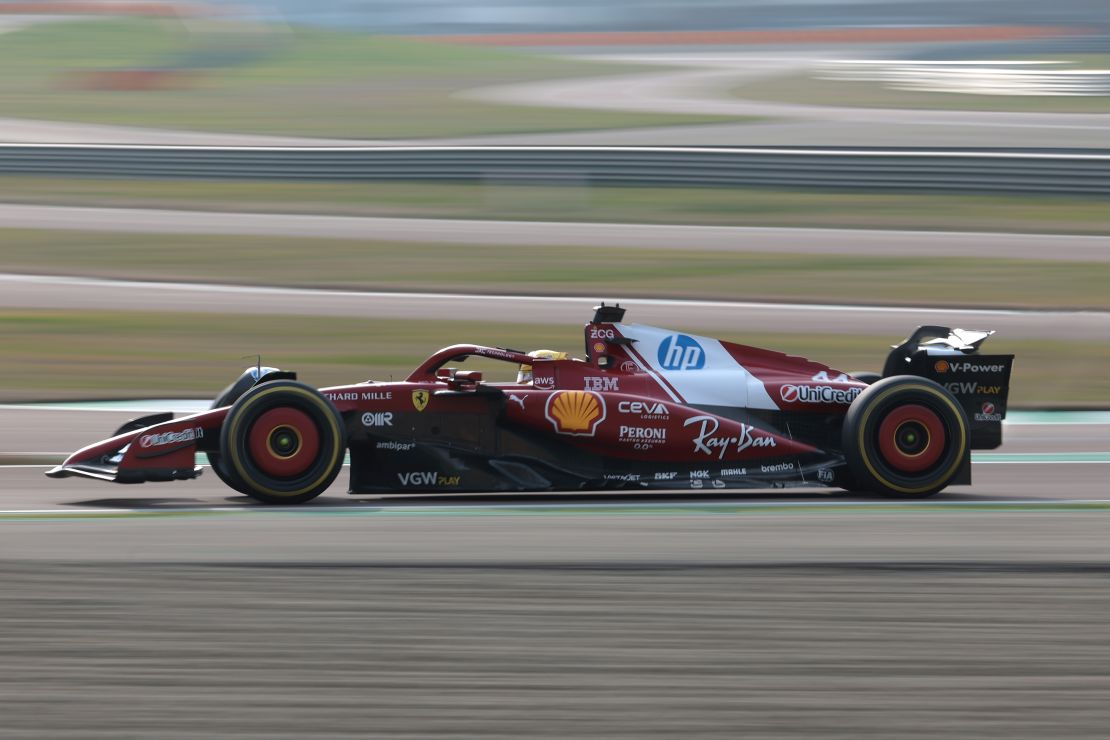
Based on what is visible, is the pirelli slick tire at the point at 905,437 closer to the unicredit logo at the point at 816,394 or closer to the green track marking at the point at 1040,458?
the unicredit logo at the point at 816,394

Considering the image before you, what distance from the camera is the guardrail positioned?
24.1 m

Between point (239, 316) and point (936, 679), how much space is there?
13.5 m

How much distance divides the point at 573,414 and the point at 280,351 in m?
7.46

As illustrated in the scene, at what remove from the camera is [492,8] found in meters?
62.5

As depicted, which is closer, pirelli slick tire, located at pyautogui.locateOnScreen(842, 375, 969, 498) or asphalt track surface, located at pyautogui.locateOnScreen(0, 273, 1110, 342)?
pirelli slick tire, located at pyautogui.locateOnScreen(842, 375, 969, 498)

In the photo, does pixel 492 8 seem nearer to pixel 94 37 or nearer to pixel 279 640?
pixel 94 37

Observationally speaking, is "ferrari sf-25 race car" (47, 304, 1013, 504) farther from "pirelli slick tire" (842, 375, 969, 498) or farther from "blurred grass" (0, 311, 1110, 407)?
"blurred grass" (0, 311, 1110, 407)

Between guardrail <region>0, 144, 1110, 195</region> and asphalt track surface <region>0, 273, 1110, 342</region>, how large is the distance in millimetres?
6492

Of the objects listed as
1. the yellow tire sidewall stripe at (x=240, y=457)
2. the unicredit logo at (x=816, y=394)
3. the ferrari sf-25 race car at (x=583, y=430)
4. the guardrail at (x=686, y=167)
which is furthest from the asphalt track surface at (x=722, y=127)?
the yellow tire sidewall stripe at (x=240, y=457)

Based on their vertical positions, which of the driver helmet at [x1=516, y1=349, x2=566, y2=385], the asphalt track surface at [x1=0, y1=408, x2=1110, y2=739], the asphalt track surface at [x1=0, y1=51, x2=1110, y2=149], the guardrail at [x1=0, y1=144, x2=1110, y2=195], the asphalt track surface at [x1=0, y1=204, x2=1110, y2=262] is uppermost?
the asphalt track surface at [x1=0, y1=51, x2=1110, y2=149]

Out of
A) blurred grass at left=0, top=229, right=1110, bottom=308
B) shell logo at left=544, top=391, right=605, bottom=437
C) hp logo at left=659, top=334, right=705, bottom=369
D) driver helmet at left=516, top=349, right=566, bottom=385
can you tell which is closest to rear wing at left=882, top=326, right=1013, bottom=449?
hp logo at left=659, top=334, right=705, bottom=369

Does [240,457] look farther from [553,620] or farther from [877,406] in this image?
[877,406]

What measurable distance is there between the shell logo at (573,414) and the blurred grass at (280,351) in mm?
5533

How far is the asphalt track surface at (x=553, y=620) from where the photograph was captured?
16.3ft
